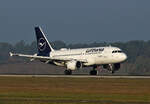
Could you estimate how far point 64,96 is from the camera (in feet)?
170

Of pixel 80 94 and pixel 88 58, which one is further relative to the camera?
pixel 88 58

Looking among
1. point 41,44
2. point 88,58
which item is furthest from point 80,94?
point 41,44

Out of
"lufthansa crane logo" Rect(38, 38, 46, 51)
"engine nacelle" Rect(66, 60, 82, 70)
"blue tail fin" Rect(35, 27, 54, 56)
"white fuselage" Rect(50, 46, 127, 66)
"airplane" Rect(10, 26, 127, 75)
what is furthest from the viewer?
"lufthansa crane logo" Rect(38, 38, 46, 51)

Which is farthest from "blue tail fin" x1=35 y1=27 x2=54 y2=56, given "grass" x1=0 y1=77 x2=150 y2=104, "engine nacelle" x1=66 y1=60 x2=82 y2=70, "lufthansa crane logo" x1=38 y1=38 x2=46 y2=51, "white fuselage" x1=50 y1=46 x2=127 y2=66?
"grass" x1=0 y1=77 x2=150 y2=104

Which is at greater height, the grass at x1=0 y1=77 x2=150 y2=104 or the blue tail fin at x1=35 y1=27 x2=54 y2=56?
the blue tail fin at x1=35 y1=27 x2=54 y2=56

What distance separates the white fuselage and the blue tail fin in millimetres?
7505

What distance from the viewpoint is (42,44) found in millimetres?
107875

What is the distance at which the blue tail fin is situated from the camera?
106m

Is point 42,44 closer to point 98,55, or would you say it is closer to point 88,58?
point 88,58

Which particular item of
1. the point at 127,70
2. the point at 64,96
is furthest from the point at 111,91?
the point at 127,70

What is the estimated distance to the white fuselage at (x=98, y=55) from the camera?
3681 inches

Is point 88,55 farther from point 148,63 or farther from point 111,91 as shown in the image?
point 148,63

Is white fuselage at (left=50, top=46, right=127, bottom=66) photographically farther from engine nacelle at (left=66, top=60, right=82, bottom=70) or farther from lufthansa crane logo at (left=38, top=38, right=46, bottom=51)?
lufthansa crane logo at (left=38, top=38, right=46, bottom=51)

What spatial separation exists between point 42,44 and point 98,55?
16.3 metres
